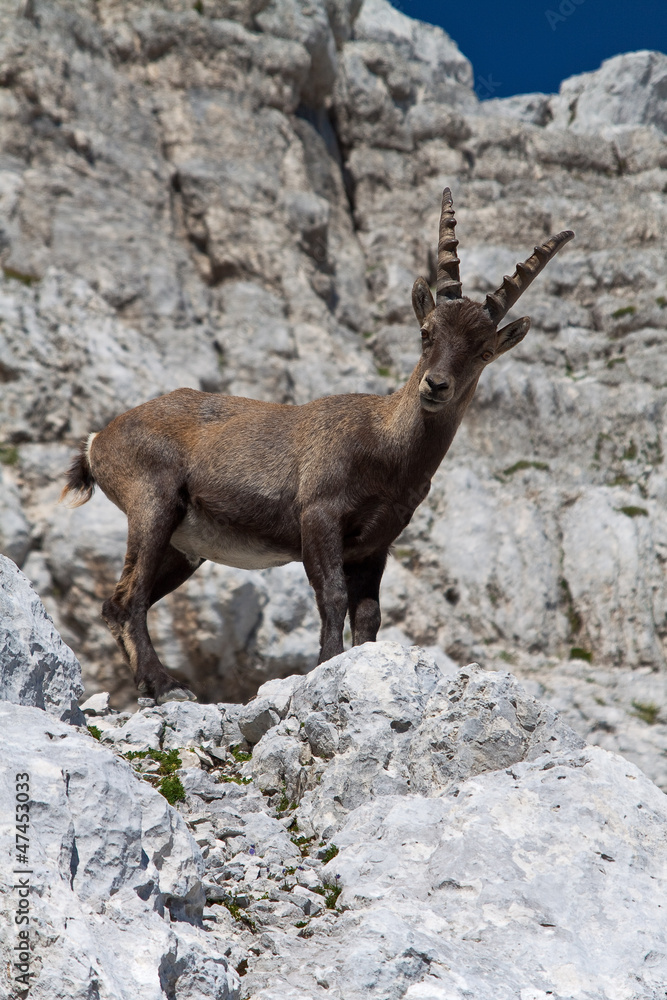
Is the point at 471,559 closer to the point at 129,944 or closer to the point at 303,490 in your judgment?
the point at 303,490

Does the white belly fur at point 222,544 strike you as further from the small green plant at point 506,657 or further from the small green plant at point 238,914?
the small green plant at point 506,657

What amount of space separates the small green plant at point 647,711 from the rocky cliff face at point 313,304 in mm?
58

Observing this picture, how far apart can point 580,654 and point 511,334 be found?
1072cm

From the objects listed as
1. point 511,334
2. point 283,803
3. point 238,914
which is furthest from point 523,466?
point 238,914

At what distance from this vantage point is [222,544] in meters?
7.71

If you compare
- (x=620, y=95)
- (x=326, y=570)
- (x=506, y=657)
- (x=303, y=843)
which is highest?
(x=620, y=95)

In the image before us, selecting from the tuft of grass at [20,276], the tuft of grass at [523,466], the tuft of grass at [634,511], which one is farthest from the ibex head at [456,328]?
the tuft of grass at [523,466]

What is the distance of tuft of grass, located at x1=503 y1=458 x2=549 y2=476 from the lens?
60.2ft

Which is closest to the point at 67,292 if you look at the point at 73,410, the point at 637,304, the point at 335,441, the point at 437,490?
the point at 73,410

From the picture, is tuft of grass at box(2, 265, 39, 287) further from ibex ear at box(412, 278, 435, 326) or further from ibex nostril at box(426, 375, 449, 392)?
ibex nostril at box(426, 375, 449, 392)

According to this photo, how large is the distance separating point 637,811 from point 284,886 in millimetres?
1664

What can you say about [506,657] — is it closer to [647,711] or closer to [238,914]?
[647,711]

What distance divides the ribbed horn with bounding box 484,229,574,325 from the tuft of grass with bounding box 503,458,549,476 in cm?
1114

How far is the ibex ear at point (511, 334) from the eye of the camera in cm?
718
